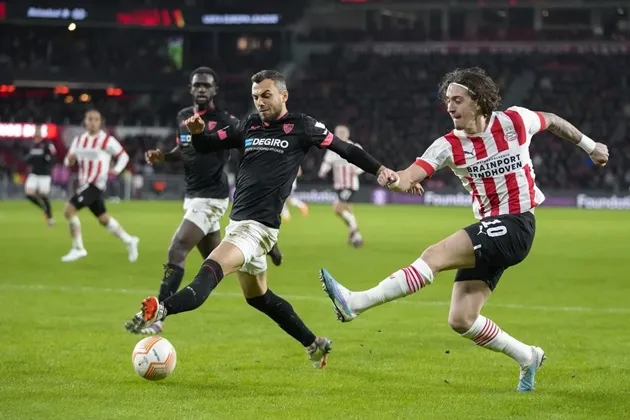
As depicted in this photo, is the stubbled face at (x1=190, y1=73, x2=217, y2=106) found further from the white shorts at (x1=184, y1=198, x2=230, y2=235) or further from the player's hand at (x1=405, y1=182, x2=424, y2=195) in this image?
the player's hand at (x1=405, y1=182, x2=424, y2=195)

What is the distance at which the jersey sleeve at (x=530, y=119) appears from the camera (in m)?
7.39

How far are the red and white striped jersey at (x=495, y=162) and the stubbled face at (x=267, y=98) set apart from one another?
1.23m

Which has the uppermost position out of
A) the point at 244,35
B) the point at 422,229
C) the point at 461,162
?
the point at 244,35

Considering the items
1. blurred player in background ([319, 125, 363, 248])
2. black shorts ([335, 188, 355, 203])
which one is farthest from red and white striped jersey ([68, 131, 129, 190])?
black shorts ([335, 188, 355, 203])

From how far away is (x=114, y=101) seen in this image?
55.8 m

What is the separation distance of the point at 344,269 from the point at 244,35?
138ft

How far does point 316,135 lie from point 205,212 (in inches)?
122

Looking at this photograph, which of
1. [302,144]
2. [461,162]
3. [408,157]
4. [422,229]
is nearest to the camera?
[461,162]

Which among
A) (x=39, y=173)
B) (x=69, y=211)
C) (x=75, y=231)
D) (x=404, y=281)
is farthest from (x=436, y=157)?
(x=39, y=173)

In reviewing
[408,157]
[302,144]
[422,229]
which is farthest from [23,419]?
[408,157]

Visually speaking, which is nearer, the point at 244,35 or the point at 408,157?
→ the point at 408,157

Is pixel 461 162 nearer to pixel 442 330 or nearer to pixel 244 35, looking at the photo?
pixel 442 330

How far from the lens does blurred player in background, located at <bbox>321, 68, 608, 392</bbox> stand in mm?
7004

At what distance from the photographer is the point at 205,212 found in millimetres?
10773
